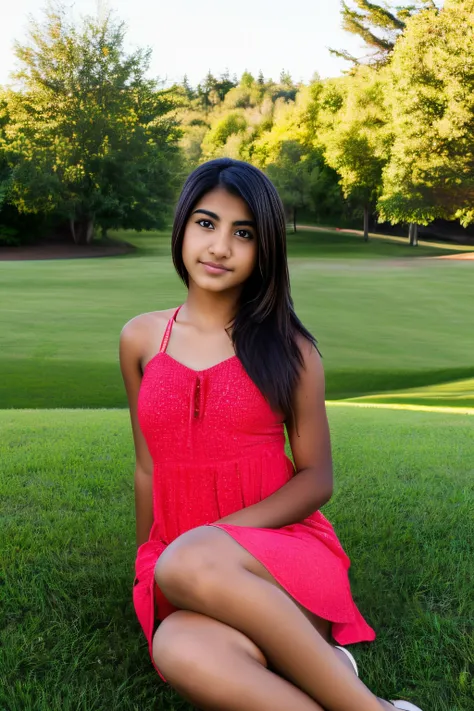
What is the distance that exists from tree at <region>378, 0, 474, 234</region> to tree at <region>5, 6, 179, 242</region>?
36.4 feet

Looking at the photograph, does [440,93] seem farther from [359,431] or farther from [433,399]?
[359,431]

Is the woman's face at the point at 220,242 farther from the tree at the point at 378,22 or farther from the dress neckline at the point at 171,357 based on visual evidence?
the tree at the point at 378,22

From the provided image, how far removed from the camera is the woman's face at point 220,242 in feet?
7.30

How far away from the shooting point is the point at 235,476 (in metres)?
2.15

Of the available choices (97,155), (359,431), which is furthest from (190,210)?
(97,155)

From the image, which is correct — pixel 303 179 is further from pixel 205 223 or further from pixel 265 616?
pixel 265 616

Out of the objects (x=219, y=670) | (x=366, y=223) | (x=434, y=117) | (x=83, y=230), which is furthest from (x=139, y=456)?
(x=366, y=223)

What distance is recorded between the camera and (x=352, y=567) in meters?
2.85

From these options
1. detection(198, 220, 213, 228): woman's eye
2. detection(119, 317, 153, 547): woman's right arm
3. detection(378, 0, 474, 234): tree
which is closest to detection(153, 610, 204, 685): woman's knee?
detection(119, 317, 153, 547): woman's right arm

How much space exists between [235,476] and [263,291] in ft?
1.78

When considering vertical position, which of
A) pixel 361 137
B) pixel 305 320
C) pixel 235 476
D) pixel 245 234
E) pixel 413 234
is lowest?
pixel 305 320

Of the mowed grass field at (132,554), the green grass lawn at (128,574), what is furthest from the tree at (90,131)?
the green grass lawn at (128,574)

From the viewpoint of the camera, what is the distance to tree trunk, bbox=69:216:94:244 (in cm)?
3597

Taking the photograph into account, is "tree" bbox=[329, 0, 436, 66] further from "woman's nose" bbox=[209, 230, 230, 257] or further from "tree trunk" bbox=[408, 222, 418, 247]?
"woman's nose" bbox=[209, 230, 230, 257]
